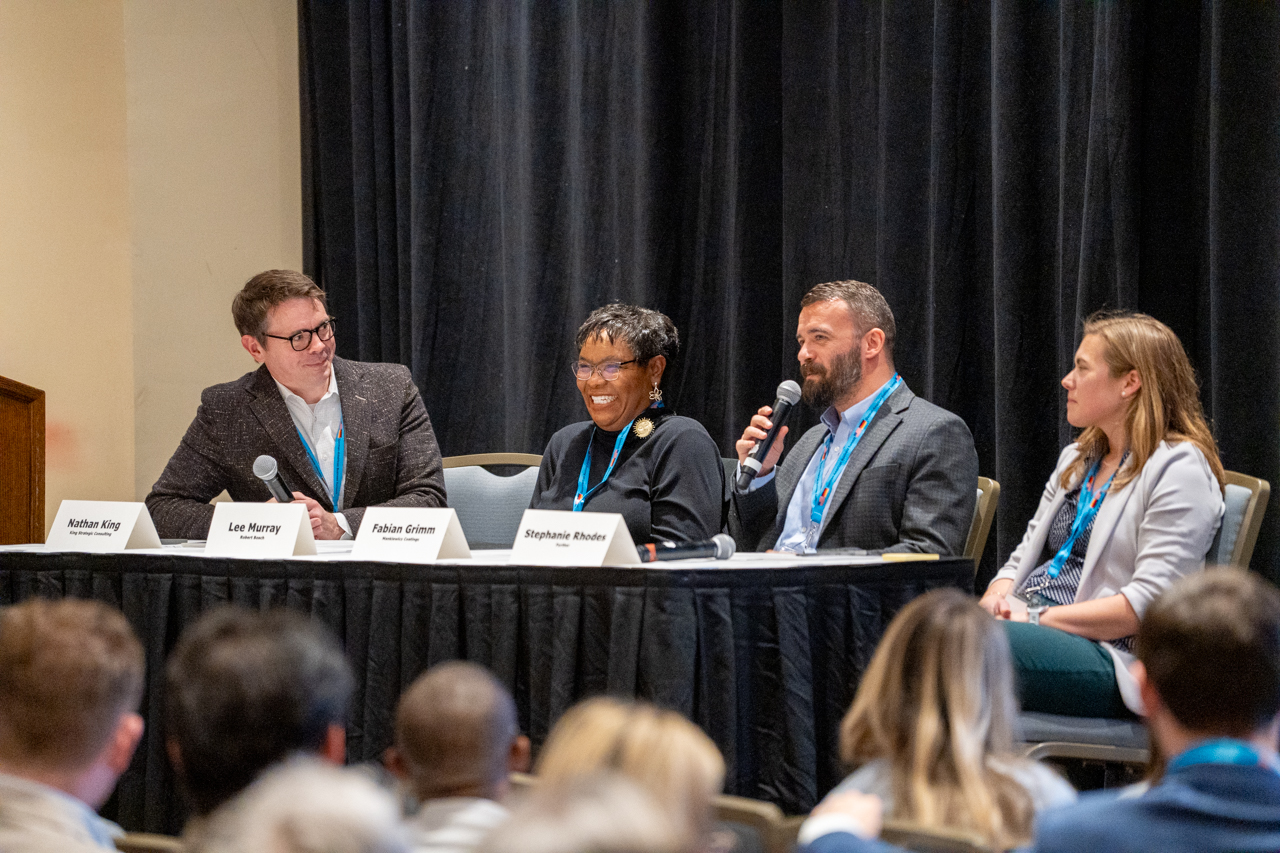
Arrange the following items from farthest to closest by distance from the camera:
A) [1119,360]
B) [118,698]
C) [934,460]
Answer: [934,460] → [1119,360] → [118,698]

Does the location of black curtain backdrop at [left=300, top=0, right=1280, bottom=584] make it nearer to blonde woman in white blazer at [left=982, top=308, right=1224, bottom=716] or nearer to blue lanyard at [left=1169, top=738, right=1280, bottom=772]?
blonde woman in white blazer at [left=982, top=308, right=1224, bottom=716]

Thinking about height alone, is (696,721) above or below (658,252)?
below

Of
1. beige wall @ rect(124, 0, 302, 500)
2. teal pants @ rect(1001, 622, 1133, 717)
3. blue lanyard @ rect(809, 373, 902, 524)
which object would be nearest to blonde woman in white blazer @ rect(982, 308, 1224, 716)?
teal pants @ rect(1001, 622, 1133, 717)

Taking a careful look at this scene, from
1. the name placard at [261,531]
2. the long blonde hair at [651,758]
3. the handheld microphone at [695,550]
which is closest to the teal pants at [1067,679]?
the handheld microphone at [695,550]

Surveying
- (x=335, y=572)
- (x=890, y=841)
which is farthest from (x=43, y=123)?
(x=890, y=841)

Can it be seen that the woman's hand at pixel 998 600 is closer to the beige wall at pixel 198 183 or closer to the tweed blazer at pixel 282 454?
the tweed blazer at pixel 282 454

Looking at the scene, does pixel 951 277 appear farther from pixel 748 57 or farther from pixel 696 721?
pixel 696 721

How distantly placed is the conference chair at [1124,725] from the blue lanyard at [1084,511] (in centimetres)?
23

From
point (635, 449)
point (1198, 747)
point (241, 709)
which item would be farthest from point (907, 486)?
point (241, 709)

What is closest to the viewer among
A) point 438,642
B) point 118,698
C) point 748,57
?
point 118,698

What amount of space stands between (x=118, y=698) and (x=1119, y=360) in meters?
2.02

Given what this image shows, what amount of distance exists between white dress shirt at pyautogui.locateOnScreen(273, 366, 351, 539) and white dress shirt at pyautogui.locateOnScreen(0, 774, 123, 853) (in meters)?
2.06

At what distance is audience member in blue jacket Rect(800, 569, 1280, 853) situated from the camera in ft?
3.67

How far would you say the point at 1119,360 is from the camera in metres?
2.59
